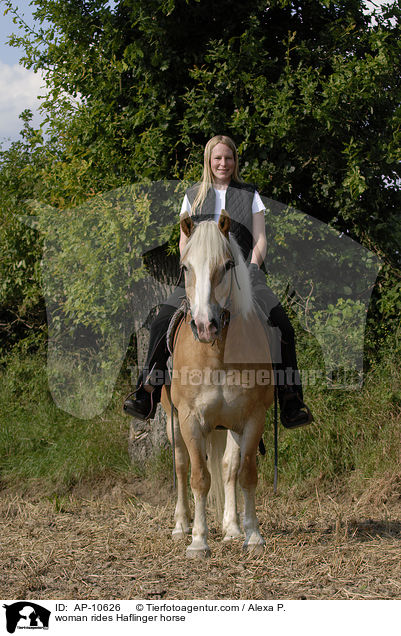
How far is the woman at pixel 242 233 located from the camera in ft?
15.4

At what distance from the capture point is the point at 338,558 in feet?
13.7

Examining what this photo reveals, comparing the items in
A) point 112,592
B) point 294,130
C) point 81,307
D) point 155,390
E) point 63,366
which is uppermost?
point 294,130

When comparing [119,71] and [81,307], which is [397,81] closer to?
[119,71]

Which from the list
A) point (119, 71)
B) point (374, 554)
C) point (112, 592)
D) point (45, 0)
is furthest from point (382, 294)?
point (45, 0)

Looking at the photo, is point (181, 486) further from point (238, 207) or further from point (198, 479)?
point (238, 207)

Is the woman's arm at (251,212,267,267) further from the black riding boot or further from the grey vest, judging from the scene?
the black riding boot

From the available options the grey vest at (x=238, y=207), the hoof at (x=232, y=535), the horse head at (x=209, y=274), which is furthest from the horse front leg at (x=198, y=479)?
the grey vest at (x=238, y=207)

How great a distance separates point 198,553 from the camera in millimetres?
4324

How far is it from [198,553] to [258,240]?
2.38m

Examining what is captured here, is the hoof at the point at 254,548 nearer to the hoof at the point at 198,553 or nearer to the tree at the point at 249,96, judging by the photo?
the hoof at the point at 198,553

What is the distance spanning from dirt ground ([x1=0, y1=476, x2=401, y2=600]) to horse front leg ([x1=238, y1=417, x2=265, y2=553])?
0.34 ft

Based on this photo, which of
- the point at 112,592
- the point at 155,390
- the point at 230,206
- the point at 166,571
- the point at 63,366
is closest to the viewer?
the point at 112,592

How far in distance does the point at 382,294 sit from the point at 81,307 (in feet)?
11.1
